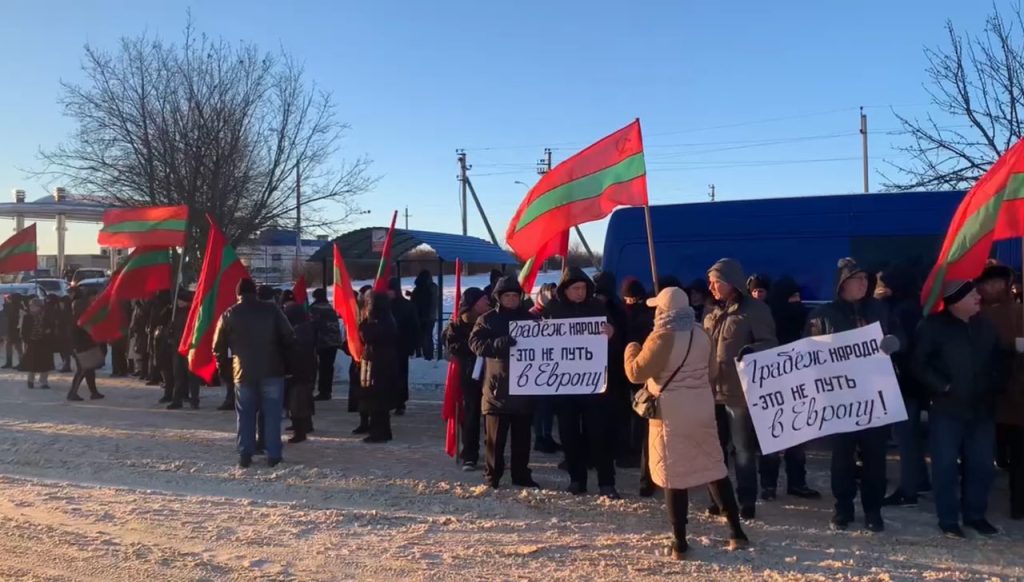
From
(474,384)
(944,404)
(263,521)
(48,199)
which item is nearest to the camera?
(944,404)

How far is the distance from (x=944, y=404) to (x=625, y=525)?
2.39m

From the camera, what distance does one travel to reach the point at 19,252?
16016 mm

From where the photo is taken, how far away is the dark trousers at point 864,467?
229 inches

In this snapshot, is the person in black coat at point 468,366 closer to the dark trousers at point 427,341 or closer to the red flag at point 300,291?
the red flag at point 300,291

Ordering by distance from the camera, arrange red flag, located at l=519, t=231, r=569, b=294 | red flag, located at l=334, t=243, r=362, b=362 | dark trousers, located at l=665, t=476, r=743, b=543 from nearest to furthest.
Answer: dark trousers, located at l=665, t=476, r=743, b=543 → red flag, located at l=519, t=231, r=569, b=294 → red flag, located at l=334, t=243, r=362, b=362

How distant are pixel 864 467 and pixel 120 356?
13.8m

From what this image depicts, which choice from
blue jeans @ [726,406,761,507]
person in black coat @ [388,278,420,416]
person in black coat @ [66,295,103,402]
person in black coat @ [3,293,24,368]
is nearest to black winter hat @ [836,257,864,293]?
blue jeans @ [726,406,761,507]

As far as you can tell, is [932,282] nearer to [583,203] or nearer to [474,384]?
[583,203]

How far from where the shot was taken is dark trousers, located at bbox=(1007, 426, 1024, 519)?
20.4ft

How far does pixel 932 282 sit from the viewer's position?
20.1 feet

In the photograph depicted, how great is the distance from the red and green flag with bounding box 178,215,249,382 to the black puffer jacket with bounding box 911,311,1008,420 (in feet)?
21.7

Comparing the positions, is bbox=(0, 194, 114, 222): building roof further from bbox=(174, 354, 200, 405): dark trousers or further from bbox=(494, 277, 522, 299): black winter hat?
bbox=(494, 277, 522, 299): black winter hat

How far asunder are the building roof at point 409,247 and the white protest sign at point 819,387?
413 inches

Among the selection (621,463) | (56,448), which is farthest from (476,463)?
(56,448)
